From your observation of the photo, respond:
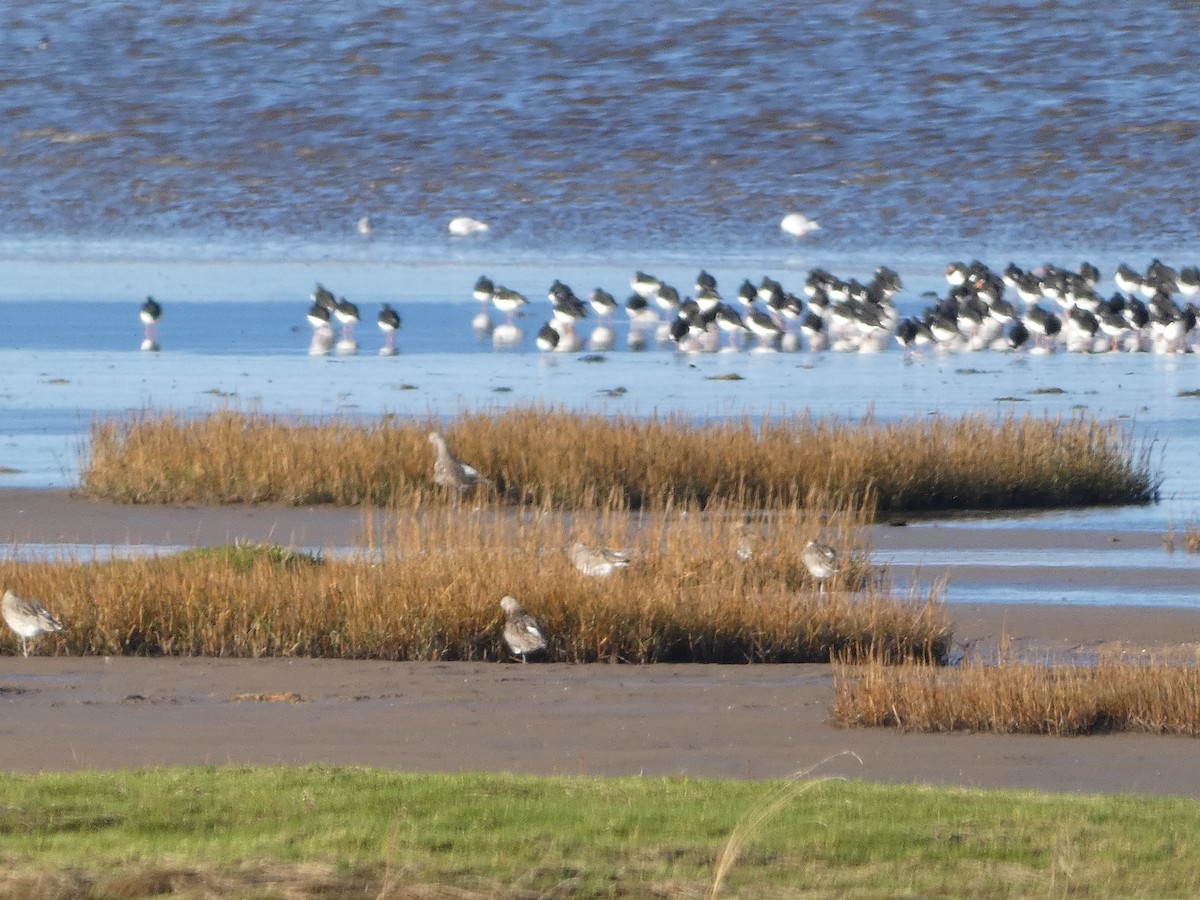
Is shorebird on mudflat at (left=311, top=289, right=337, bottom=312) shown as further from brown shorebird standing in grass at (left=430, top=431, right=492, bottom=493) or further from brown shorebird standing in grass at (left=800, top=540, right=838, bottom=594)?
brown shorebird standing in grass at (left=800, top=540, right=838, bottom=594)

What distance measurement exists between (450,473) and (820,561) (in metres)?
5.04

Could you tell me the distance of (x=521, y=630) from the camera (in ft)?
39.7

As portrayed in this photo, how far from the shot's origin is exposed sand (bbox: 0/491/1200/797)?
31.0ft

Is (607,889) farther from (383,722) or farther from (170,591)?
(170,591)

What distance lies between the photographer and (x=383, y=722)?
10508mm

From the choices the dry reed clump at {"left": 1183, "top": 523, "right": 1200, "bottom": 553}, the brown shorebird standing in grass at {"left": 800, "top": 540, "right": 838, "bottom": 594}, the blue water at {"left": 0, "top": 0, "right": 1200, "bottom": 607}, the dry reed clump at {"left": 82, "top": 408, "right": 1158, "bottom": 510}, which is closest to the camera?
the brown shorebird standing in grass at {"left": 800, "top": 540, "right": 838, "bottom": 594}

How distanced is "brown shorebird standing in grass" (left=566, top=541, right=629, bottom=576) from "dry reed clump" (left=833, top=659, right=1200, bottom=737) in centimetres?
306

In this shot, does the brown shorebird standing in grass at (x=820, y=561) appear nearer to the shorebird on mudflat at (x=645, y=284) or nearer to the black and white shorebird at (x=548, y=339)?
the black and white shorebird at (x=548, y=339)

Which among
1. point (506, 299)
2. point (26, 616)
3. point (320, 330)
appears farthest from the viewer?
point (506, 299)

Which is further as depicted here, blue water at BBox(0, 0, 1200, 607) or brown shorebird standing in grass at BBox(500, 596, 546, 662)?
blue water at BBox(0, 0, 1200, 607)

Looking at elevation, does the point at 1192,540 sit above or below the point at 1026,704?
below

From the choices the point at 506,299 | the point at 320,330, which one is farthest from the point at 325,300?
the point at 506,299

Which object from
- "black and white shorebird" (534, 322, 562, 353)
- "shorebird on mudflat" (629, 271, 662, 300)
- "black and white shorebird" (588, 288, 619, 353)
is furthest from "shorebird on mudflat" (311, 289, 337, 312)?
"shorebird on mudflat" (629, 271, 662, 300)

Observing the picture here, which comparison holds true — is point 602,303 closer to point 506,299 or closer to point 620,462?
point 506,299
